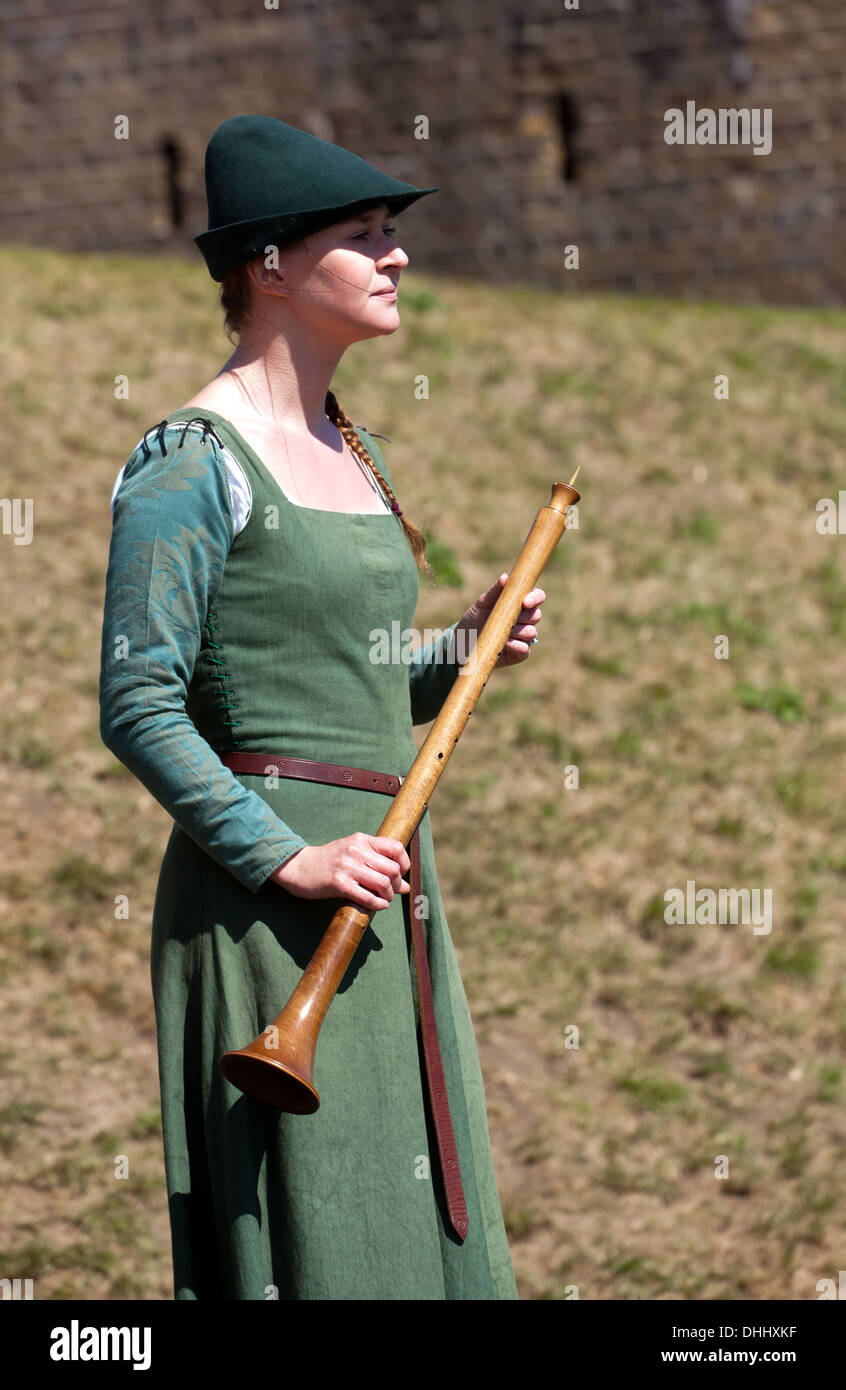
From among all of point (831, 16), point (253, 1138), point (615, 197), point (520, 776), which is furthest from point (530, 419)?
point (253, 1138)

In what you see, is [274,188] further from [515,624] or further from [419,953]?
[419,953]

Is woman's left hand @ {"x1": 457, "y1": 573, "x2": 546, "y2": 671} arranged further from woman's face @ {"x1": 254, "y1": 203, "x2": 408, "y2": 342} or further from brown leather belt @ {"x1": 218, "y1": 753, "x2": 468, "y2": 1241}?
woman's face @ {"x1": 254, "y1": 203, "x2": 408, "y2": 342}

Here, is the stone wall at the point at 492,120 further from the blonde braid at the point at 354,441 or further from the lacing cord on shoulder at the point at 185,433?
the lacing cord on shoulder at the point at 185,433

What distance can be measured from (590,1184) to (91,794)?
2.30 m

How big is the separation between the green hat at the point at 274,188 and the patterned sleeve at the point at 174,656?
333mm

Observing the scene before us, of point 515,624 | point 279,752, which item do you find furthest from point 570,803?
point 279,752

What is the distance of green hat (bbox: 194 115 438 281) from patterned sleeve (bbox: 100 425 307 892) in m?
0.33

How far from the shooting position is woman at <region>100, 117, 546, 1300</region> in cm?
189

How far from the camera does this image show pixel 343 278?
6.68ft

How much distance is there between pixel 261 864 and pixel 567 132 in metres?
11.3

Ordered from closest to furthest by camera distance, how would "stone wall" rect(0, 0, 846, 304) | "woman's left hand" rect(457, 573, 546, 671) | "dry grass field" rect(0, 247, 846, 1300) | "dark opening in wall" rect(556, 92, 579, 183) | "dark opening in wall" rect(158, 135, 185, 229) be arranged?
"woman's left hand" rect(457, 573, 546, 671), "dry grass field" rect(0, 247, 846, 1300), "stone wall" rect(0, 0, 846, 304), "dark opening in wall" rect(556, 92, 579, 183), "dark opening in wall" rect(158, 135, 185, 229)

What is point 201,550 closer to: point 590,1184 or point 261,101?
point 590,1184

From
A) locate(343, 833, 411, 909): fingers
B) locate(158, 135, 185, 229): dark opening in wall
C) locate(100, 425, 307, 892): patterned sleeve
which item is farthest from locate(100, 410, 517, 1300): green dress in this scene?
locate(158, 135, 185, 229): dark opening in wall

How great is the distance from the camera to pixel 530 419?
28.2ft
